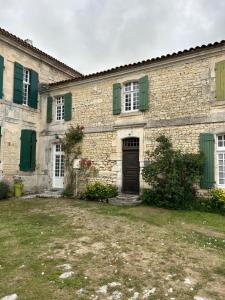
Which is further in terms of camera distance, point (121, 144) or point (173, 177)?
point (121, 144)

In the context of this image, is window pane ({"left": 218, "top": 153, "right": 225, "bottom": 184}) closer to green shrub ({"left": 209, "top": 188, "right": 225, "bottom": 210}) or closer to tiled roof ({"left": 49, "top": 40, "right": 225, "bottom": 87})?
green shrub ({"left": 209, "top": 188, "right": 225, "bottom": 210})

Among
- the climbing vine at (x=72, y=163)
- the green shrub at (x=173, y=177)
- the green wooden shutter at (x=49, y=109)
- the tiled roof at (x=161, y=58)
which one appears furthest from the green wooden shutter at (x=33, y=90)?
the green shrub at (x=173, y=177)

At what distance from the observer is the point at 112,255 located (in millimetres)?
4711

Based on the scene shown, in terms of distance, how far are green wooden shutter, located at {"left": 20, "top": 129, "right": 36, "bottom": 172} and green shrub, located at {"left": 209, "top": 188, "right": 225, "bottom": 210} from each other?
8.22 metres

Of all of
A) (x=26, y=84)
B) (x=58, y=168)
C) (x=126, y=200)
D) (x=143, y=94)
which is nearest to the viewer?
(x=126, y=200)

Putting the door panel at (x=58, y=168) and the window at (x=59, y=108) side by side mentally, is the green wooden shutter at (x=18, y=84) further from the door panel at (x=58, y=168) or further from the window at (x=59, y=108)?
the door panel at (x=58, y=168)

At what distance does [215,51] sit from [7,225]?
8438 mm

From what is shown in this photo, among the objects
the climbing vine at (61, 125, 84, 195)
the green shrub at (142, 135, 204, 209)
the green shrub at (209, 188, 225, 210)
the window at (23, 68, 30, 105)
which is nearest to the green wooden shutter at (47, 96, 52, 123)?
the window at (23, 68, 30, 105)

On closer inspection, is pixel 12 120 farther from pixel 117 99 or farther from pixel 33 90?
pixel 117 99

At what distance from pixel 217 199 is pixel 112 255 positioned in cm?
508

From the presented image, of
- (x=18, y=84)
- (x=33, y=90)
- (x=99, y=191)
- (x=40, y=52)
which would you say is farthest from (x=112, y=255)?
(x=40, y=52)

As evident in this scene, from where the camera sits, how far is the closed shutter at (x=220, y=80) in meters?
9.13

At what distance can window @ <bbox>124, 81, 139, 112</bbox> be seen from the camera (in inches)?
443

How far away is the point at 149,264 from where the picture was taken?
4336mm
